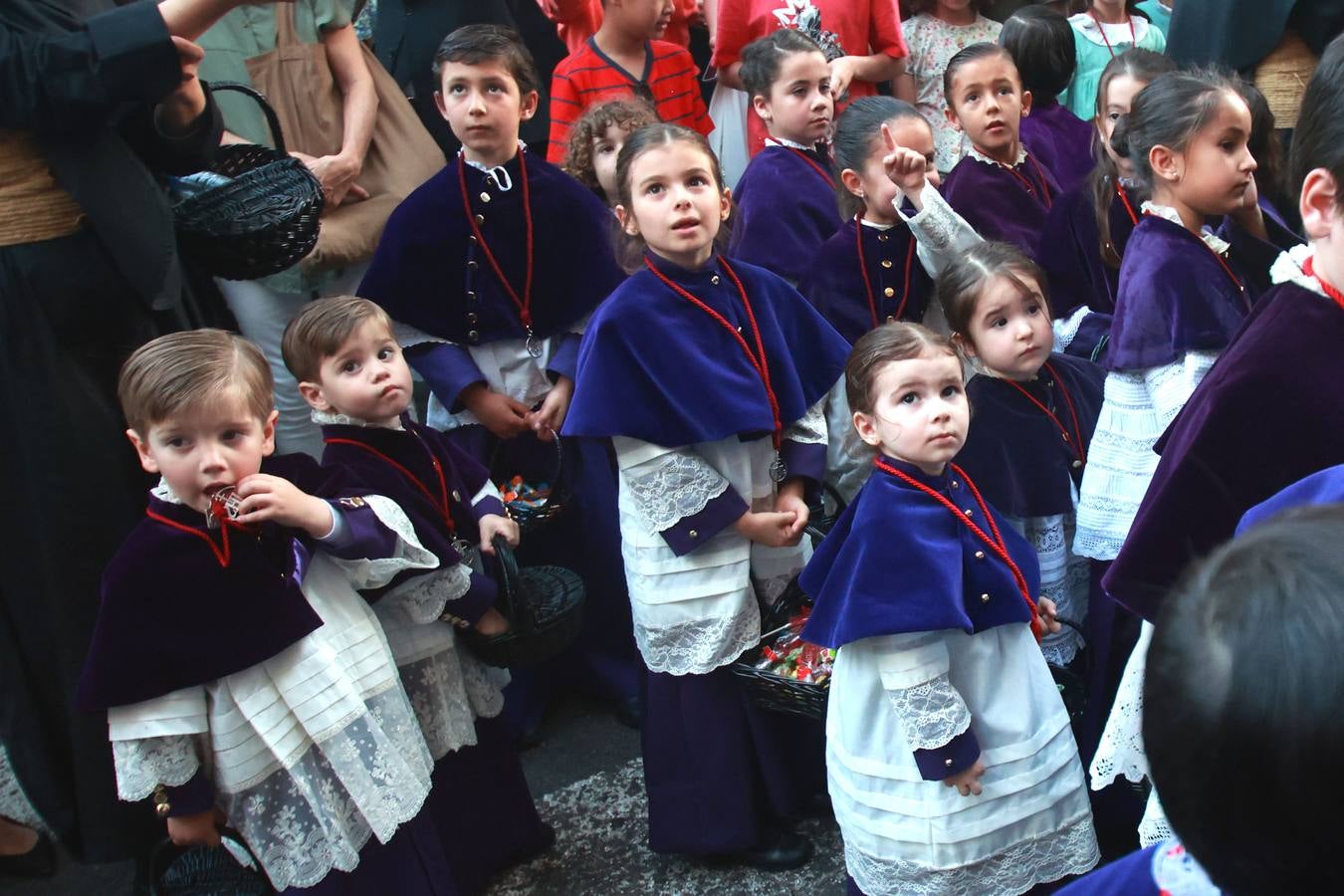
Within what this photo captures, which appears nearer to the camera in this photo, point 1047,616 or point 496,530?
point 1047,616

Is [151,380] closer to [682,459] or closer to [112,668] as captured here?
[112,668]

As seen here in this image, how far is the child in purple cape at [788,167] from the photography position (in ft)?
11.7

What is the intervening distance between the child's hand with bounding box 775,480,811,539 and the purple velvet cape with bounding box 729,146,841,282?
3.16 ft

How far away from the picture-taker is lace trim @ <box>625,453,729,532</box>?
103 inches

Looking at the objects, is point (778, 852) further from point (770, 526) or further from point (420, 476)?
point (420, 476)

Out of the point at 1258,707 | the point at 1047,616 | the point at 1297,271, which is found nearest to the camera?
the point at 1258,707

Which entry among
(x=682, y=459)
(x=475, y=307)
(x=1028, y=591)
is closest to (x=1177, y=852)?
(x=1028, y=591)

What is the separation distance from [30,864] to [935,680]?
2495mm

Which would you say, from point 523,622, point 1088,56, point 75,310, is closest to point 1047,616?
point 523,622

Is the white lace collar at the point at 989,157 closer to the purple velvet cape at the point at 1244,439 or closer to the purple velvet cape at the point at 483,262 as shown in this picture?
the purple velvet cape at the point at 483,262

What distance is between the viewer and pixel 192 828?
2.26 m

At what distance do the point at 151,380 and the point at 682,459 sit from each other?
1.07 m

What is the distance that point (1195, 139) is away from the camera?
2.71 metres

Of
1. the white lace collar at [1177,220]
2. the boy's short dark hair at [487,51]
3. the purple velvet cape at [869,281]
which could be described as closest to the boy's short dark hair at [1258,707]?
the white lace collar at [1177,220]
